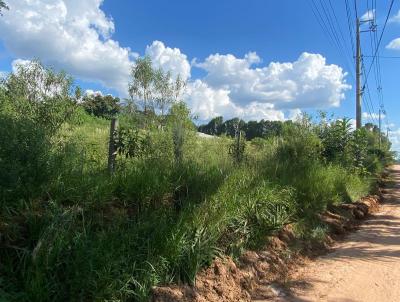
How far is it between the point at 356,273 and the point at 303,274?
831 millimetres

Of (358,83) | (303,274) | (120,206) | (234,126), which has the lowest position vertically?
(303,274)

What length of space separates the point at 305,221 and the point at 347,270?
2.11 m

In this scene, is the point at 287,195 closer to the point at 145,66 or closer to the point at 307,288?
the point at 307,288

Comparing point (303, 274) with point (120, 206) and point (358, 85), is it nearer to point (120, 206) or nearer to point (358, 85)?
point (120, 206)

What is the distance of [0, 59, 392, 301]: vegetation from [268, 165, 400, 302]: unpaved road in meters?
0.91

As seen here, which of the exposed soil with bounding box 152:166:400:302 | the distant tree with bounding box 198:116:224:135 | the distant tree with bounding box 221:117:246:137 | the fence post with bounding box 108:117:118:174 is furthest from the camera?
the distant tree with bounding box 198:116:224:135

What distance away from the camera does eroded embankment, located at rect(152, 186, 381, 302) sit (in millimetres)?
5039

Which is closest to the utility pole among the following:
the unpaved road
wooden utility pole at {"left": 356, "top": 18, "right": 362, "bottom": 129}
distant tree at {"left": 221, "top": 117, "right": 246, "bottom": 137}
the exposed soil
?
wooden utility pole at {"left": 356, "top": 18, "right": 362, "bottom": 129}

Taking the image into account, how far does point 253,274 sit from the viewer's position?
6215 millimetres

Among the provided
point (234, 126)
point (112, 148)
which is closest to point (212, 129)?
point (234, 126)

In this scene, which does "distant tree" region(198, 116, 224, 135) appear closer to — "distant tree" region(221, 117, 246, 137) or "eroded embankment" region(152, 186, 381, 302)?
"distant tree" region(221, 117, 246, 137)

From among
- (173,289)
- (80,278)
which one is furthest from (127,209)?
(80,278)

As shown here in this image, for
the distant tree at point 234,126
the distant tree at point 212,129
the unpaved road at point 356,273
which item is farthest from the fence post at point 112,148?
the distant tree at point 212,129

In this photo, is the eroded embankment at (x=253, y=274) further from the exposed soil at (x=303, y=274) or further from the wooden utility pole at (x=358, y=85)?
the wooden utility pole at (x=358, y=85)
